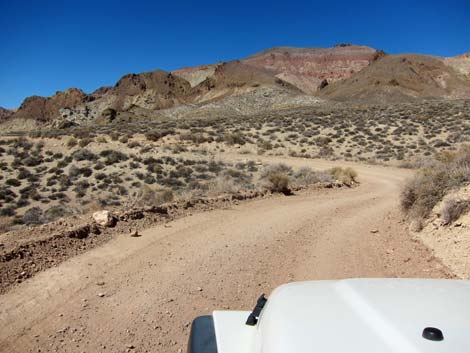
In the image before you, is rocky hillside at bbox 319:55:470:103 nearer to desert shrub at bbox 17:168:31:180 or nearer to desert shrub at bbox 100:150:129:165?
desert shrub at bbox 100:150:129:165

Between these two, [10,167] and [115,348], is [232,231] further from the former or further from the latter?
[10,167]

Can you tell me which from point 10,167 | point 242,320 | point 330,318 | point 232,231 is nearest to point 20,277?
point 232,231

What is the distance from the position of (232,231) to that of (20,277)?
4.54m

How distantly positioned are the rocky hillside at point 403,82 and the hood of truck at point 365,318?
321 feet

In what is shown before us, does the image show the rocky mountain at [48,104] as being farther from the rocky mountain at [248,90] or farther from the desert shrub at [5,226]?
the desert shrub at [5,226]

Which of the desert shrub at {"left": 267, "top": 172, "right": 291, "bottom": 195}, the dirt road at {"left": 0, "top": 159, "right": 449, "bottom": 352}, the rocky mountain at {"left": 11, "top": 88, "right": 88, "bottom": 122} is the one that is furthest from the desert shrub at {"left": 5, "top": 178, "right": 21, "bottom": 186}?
the rocky mountain at {"left": 11, "top": 88, "right": 88, "bottom": 122}

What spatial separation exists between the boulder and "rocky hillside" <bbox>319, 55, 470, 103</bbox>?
92.6 m

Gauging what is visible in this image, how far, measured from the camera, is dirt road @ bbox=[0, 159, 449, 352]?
529 cm

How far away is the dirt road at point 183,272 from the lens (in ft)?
17.3

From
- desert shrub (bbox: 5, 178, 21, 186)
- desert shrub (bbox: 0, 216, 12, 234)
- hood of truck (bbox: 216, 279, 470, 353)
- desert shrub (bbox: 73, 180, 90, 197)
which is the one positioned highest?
hood of truck (bbox: 216, 279, 470, 353)

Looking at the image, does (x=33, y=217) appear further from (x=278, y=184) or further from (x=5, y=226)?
(x=278, y=184)

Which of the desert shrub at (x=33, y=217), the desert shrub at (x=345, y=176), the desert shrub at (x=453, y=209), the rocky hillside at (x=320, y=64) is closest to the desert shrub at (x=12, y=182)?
the desert shrub at (x=33, y=217)

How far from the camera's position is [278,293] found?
277 cm

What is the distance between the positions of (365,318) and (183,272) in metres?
5.36
